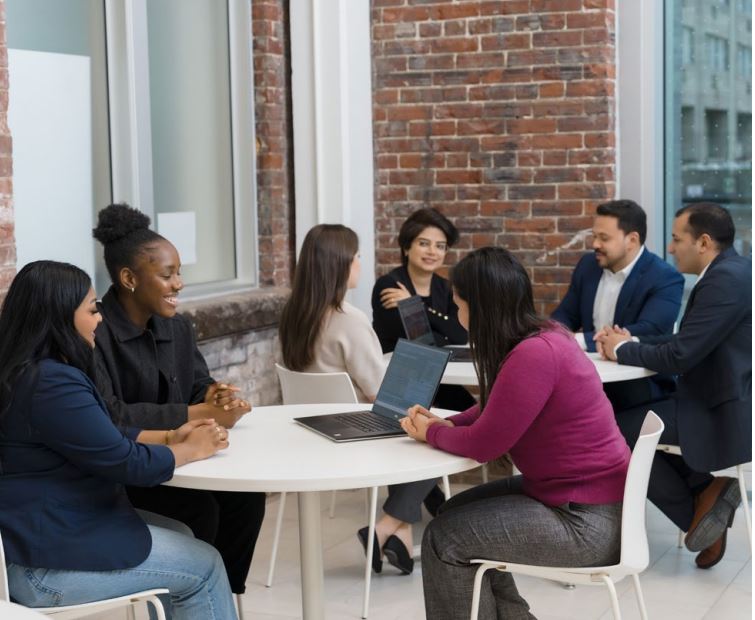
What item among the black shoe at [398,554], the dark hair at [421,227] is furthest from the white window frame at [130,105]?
the black shoe at [398,554]

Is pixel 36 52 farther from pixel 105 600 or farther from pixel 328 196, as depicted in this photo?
pixel 105 600

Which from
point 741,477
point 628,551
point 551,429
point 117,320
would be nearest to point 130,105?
point 117,320

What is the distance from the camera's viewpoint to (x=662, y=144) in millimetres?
5902

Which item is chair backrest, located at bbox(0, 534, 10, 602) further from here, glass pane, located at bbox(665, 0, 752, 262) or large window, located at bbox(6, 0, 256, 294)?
glass pane, located at bbox(665, 0, 752, 262)

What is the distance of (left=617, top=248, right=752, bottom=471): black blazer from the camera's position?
4.23 metres

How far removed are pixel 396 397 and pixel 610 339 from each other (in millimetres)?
1536

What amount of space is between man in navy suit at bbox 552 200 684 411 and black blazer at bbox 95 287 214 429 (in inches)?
77.1

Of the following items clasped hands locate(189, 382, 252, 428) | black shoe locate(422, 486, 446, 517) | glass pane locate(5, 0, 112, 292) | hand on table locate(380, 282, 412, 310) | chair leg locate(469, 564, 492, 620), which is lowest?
black shoe locate(422, 486, 446, 517)

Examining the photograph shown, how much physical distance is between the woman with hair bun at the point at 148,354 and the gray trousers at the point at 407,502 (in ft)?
3.25

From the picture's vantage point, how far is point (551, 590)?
4.19m

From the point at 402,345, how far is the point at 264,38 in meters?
2.89

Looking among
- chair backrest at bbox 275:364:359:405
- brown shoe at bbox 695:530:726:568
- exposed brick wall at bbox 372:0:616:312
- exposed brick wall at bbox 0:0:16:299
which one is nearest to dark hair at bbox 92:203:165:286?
exposed brick wall at bbox 0:0:16:299

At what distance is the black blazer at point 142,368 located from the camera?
331 centimetres

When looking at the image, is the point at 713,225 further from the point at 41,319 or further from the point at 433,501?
the point at 41,319
